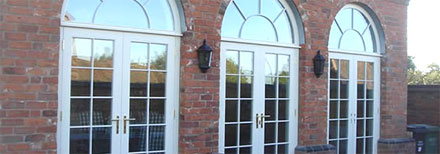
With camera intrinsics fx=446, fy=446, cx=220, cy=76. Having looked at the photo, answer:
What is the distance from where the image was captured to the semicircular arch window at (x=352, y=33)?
24.8 feet

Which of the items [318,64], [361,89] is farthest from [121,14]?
[361,89]

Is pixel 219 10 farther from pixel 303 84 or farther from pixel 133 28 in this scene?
pixel 303 84

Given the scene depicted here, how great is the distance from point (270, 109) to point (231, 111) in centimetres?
73

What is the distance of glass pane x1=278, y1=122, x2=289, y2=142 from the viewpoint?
6.87 m

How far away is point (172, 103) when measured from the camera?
229 inches

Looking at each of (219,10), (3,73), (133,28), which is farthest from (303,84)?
(3,73)

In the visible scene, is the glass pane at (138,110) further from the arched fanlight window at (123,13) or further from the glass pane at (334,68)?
the glass pane at (334,68)

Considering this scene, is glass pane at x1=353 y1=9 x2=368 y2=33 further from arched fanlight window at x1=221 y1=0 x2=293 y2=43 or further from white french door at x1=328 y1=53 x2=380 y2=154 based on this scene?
arched fanlight window at x1=221 y1=0 x2=293 y2=43

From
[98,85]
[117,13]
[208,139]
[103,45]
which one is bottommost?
[208,139]

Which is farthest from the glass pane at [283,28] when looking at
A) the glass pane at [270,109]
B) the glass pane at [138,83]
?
the glass pane at [138,83]

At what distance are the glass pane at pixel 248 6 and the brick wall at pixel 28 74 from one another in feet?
8.35

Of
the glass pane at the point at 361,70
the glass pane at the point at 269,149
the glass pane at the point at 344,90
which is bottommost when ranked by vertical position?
the glass pane at the point at 269,149

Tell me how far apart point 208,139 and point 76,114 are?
1.75 meters

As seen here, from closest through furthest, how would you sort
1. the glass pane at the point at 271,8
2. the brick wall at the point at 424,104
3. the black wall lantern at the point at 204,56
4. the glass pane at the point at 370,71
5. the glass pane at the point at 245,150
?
the black wall lantern at the point at 204,56
the glass pane at the point at 245,150
the glass pane at the point at 271,8
the glass pane at the point at 370,71
the brick wall at the point at 424,104
